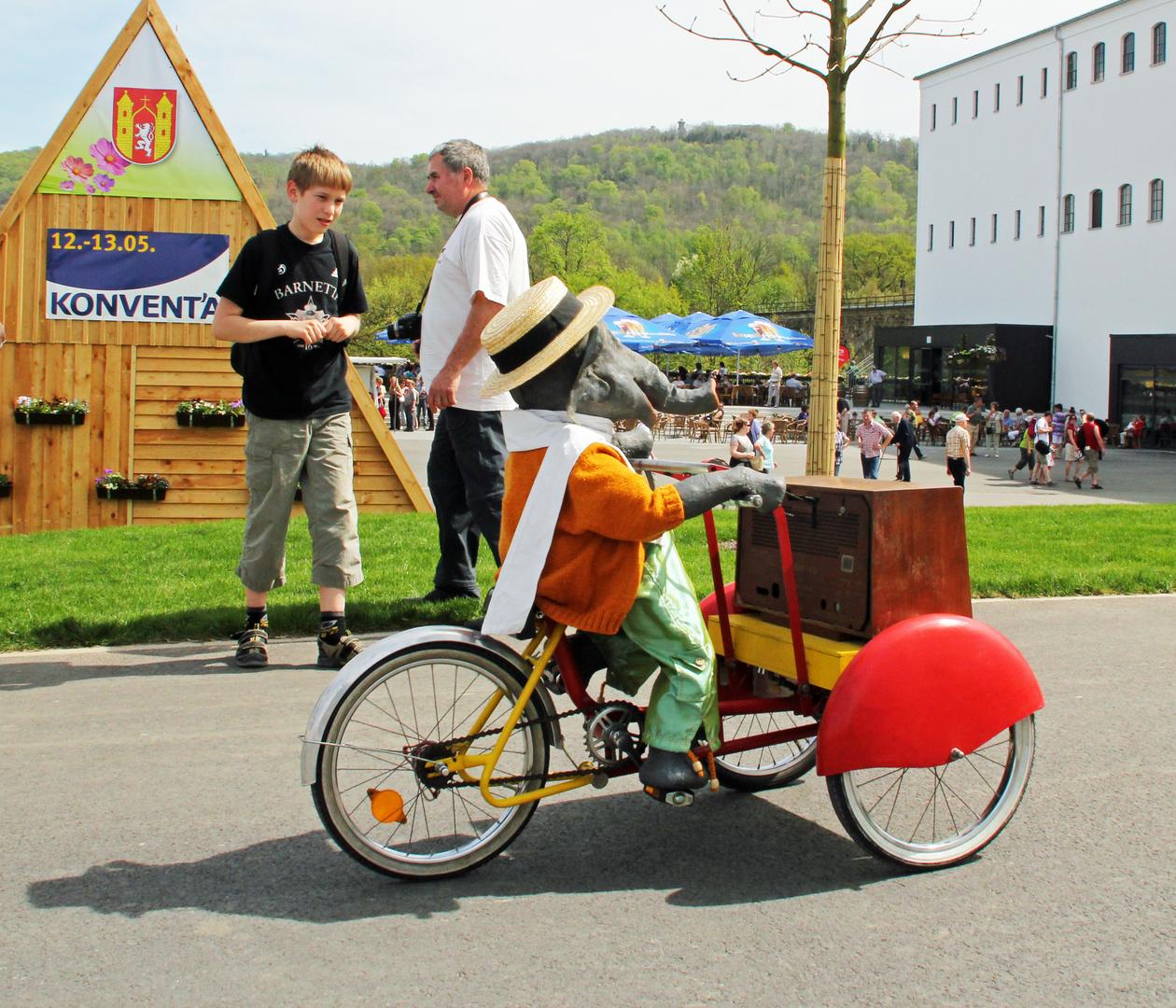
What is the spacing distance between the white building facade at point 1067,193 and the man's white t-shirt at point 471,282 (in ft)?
124

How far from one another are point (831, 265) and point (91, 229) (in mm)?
6568

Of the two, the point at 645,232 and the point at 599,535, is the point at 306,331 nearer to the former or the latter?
the point at 599,535

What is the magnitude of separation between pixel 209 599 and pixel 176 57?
18.3ft

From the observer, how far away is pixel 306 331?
17.6 feet

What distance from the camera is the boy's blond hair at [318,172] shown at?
5426mm

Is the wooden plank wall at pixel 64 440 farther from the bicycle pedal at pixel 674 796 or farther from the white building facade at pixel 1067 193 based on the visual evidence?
the white building facade at pixel 1067 193

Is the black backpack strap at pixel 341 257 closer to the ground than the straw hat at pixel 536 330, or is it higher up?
higher up

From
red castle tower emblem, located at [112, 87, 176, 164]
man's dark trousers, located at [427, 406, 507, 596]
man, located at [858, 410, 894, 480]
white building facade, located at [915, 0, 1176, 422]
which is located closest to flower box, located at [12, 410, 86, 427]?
red castle tower emblem, located at [112, 87, 176, 164]

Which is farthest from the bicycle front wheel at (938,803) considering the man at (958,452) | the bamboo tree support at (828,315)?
the man at (958,452)

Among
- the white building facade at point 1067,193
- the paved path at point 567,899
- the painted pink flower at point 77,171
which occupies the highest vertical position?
the white building facade at point 1067,193

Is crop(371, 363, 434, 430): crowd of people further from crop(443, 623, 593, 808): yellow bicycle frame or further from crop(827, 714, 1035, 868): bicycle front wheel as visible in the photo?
crop(443, 623, 593, 808): yellow bicycle frame

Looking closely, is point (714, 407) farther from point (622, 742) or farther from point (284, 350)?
point (284, 350)

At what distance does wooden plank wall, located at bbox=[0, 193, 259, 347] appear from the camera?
10344 mm

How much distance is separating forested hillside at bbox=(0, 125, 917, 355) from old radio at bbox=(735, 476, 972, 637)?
269ft
